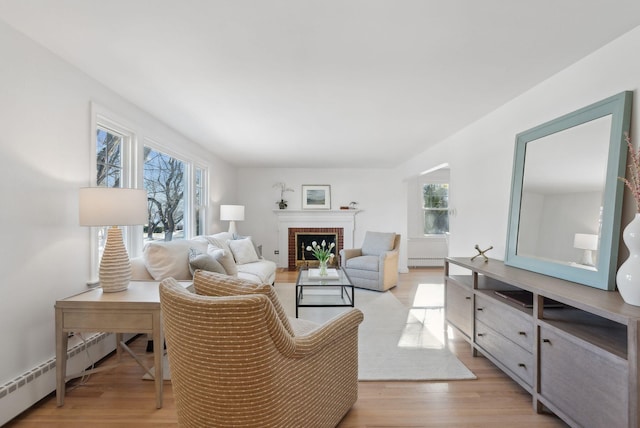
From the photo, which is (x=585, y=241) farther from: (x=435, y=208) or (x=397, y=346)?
(x=435, y=208)

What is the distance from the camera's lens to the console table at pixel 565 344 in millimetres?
1371

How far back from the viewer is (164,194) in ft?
13.2

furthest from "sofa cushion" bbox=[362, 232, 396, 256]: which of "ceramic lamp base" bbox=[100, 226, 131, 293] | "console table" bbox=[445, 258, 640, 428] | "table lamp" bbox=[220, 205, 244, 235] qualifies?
"ceramic lamp base" bbox=[100, 226, 131, 293]

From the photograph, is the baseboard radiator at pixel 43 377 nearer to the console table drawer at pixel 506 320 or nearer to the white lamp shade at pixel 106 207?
the white lamp shade at pixel 106 207

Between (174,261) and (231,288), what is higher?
(231,288)

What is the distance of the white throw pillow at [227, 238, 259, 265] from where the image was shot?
14.8ft

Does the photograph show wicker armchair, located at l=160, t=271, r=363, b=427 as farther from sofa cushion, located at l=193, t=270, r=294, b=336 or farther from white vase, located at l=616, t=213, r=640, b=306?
white vase, located at l=616, t=213, r=640, b=306

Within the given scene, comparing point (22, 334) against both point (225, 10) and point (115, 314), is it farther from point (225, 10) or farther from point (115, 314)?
point (225, 10)

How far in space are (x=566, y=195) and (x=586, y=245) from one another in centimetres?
39

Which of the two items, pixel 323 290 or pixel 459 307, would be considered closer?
pixel 459 307

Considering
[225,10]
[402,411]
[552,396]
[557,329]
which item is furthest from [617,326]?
[225,10]

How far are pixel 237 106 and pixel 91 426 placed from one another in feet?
8.68

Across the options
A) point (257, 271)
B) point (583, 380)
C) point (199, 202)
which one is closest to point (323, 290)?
point (257, 271)

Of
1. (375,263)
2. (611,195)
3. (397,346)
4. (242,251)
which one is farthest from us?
(375,263)
